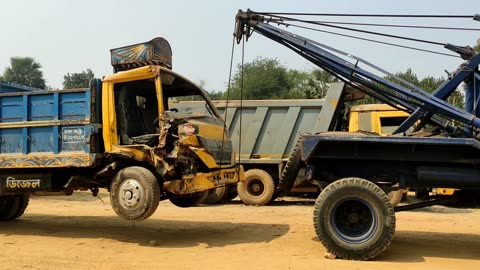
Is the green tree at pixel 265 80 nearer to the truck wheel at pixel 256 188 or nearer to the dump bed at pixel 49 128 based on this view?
the truck wheel at pixel 256 188

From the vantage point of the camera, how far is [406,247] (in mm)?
6715

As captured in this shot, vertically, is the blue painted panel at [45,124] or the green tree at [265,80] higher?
the green tree at [265,80]

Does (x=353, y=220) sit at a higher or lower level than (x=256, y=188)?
higher

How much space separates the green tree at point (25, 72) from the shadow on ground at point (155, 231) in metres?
43.1

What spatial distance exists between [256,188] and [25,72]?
43.8 meters

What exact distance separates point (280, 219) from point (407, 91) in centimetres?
415

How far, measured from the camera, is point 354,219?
618 centimetres

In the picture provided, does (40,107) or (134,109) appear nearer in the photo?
(40,107)

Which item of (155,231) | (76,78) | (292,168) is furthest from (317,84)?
(292,168)

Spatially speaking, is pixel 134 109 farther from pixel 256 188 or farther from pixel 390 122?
pixel 390 122

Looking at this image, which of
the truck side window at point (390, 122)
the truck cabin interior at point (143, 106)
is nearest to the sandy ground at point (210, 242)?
the truck cabin interior at point (143, 106)

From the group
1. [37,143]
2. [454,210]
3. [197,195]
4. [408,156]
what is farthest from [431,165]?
[454,210]

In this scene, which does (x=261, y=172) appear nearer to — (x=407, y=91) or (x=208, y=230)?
(x=208, y=230)

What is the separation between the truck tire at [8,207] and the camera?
9.30 meters
